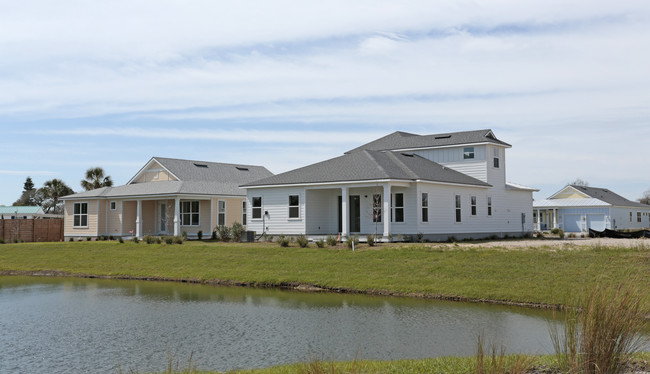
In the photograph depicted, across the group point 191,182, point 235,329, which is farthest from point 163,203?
point 235,329

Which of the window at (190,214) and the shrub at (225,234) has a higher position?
the window at (190,214)

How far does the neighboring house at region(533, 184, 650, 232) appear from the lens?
58938 millimetres

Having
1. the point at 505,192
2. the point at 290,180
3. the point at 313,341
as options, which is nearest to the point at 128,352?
the point at 313,341

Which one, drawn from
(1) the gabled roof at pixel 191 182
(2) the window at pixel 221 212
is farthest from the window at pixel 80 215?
(2) the window at pixel 221 212

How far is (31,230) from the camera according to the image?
4391cm

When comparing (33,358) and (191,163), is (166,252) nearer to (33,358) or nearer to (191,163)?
(191,163)

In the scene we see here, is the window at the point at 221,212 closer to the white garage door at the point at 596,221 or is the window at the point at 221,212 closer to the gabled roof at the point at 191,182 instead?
the gabled roof at the point at 191,182

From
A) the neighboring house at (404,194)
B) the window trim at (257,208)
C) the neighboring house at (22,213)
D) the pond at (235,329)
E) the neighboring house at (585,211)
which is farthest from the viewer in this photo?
the neighboring house at (22,213)

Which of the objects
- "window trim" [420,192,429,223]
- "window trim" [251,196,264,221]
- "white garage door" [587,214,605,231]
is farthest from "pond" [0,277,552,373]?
"white garage door" [587,214,605,231]

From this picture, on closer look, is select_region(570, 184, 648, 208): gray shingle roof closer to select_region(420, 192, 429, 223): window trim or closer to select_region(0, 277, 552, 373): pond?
select_region(420, 192, 429, 223): window trim

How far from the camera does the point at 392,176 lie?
1191 inches

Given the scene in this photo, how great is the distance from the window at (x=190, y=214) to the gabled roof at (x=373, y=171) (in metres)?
8.26

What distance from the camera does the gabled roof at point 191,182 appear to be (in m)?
41.6

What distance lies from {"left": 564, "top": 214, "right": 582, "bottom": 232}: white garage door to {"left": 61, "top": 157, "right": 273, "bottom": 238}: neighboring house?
32.6 metres
